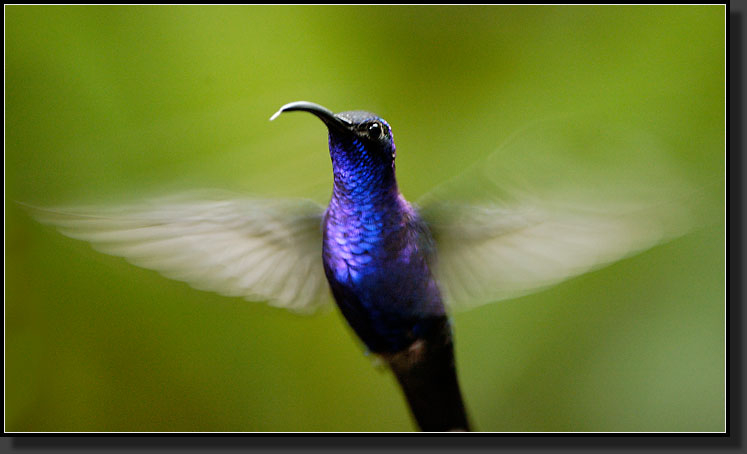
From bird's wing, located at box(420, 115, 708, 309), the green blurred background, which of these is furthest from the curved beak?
the green blurred background

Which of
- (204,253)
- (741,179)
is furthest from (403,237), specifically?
(741,179)

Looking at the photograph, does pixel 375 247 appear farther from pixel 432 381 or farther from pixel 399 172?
pixel 399 172

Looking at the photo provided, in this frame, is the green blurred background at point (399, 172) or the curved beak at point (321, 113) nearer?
the curved beak at point (321, 113)

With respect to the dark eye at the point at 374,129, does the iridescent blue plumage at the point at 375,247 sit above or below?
below

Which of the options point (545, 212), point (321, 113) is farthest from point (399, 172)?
point (321, 113)

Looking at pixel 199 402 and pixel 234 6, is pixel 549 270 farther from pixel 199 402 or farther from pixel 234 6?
pixel 234 6

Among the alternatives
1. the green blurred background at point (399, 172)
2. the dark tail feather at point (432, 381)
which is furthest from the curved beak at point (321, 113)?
the green blurred background at point (399, 172)

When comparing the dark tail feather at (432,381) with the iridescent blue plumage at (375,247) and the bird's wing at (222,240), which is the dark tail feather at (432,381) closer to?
the iridescent blue plumage at (375,247)
